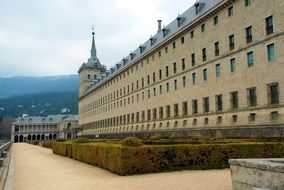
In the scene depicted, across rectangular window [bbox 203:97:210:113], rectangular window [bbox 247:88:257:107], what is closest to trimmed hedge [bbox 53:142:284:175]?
rectangular window [bbox 247:88:257:107]

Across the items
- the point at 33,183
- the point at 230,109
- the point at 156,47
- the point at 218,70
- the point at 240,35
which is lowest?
the point at 33,183

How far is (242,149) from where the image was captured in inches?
660

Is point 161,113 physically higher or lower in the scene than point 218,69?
lower

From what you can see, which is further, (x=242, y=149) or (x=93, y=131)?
(x=93, y=131)

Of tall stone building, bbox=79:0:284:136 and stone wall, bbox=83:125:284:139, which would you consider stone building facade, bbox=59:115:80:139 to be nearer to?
tall stone building, bbox=79:0:284:136

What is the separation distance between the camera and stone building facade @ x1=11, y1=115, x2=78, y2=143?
518 ft

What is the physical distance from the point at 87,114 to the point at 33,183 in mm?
102939

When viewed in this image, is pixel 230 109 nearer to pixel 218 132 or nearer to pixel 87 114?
pixel 218 132

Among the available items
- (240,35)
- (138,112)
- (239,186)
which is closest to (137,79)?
(138,112)

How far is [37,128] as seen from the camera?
163 meters

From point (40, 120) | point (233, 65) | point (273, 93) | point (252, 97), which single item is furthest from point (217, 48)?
point (40, 120)

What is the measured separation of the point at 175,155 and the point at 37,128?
514 feet

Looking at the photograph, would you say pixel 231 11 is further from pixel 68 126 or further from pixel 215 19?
pixel 68 126

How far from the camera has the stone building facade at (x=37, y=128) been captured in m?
158
